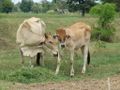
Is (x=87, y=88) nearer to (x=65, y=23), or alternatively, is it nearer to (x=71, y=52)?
(x=71, y=52)

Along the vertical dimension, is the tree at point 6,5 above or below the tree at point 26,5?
above

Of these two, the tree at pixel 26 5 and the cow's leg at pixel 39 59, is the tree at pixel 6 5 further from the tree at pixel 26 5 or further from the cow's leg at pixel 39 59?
the cow's leg at pixel 39 59

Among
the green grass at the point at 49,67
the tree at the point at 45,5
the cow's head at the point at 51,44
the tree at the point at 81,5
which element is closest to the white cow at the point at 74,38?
the green grass at the point at 49,67

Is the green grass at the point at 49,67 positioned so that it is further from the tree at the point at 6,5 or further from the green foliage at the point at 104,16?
the tree at the point at 6,5

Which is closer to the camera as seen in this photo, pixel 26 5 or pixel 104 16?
pixel 104 16

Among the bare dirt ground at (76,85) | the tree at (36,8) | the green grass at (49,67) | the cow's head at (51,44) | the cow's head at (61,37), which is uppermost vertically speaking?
the cow's head at (61,37)

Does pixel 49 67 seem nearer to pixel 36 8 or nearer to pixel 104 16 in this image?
pixel 104 16

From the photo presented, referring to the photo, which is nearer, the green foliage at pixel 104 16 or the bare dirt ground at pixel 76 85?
the bare dirt ground at pixel 76 85

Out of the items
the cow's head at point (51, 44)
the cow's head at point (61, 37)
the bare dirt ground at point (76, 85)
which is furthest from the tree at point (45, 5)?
the bare dirt ground at point (76, 85)

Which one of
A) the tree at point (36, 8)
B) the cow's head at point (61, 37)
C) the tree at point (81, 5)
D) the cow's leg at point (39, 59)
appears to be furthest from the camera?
the tree at point (36, 8)

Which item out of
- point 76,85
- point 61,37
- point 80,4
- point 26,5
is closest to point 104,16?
point 61,37

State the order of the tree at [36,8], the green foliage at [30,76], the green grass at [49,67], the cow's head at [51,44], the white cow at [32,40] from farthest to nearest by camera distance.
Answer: the tree at [36,8] → the white cow at [32,40] → the cow's head at [51,44] → the green grass at [49,67] → the green foliage at [30,76]

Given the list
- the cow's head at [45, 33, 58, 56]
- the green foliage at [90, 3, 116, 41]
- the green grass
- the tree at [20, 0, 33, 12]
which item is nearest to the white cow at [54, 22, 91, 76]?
the green grass

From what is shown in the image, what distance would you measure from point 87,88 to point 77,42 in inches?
138
